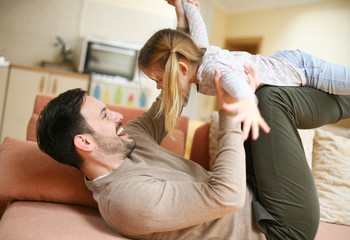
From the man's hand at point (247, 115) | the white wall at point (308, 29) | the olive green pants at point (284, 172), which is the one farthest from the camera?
the white wall at point (308, 29)

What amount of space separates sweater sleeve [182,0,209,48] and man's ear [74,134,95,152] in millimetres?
644

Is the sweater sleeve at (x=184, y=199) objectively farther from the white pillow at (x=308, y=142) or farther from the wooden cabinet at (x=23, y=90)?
the wooden cabinet at (x=23, y=90)

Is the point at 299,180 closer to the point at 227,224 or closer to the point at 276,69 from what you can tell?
the point at 227,224

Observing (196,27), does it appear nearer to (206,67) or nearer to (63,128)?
(206,67)

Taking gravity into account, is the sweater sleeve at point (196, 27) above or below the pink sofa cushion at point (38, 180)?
above

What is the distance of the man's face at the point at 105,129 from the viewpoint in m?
1.20

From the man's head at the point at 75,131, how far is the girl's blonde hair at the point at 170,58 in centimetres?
24

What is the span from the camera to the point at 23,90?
12.7 feet

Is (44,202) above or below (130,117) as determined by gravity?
below

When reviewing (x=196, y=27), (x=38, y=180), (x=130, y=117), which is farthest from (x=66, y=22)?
(x=38, y=180)

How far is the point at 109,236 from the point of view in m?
1.10

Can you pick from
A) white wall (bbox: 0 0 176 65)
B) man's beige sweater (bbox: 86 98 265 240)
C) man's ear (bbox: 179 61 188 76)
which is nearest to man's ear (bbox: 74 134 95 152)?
man's beige sweater (bbox: 86 98 265 240)

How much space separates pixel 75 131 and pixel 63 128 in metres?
0.05

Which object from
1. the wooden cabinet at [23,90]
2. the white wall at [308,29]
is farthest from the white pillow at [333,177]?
the wooden cabinet at [23,90]
